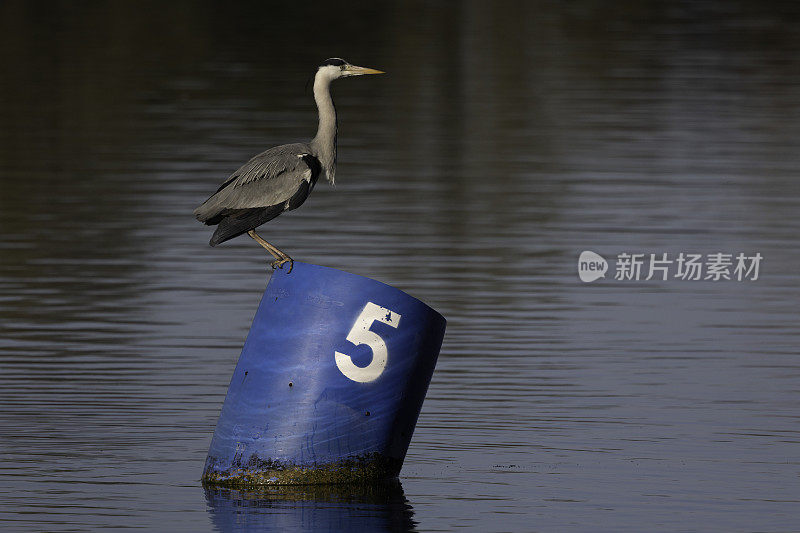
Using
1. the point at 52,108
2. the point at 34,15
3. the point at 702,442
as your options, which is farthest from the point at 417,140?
the point at 34,15

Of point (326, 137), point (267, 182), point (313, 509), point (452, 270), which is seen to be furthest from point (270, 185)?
point (452, 270)

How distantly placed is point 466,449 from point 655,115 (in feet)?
69.1

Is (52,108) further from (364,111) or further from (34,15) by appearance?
(34,15)

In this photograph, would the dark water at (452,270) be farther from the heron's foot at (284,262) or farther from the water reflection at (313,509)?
the heron's foot at (284,262)

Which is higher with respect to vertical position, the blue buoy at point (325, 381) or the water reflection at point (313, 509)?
the blue buoy at point (325, 381)

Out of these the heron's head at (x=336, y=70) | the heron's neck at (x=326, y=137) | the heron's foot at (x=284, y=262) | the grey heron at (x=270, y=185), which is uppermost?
the heron's head at (x=336, y=70)

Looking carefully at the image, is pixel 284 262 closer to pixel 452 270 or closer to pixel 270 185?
pixel 270 185

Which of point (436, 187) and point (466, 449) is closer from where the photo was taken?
point (466, 449)

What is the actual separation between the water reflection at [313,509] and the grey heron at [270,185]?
4.63ft

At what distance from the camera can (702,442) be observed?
12.5m

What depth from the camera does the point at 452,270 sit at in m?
19.2

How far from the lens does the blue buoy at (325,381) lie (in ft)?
35.0

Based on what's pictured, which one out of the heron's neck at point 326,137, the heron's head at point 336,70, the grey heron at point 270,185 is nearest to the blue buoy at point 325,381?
the grey heron at point 270,185

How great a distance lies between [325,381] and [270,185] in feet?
4.67
